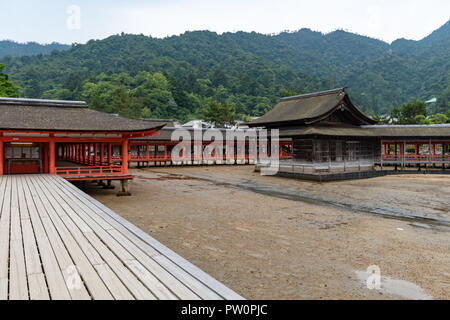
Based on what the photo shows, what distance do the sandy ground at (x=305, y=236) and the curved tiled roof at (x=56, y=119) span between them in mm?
4412

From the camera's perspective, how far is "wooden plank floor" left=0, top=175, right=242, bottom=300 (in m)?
4.00

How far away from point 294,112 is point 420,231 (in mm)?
22841

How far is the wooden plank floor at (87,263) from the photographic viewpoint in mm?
4004

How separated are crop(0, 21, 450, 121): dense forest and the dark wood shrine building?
5572cm

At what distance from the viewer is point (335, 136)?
29.8 m

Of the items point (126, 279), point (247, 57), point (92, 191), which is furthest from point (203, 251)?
point (247, 57)

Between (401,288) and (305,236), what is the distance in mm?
4133

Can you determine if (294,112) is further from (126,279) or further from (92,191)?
(126,279)

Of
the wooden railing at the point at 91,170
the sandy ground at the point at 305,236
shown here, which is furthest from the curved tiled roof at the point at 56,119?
the sandy ground at the point at 305,236

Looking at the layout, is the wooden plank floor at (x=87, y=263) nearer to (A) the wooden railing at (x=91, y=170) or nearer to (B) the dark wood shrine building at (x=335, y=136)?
(A) the wooden railing at (x=91, y=170)

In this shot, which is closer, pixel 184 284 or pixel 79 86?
pixel 184 284

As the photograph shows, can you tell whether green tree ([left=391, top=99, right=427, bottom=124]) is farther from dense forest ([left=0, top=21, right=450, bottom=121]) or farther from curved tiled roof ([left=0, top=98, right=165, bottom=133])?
curved tiled roof ([left=0, top=98, right=165, bottom=133])

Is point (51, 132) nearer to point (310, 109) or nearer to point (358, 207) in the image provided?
point (358, 207)

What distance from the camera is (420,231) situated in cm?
1178
